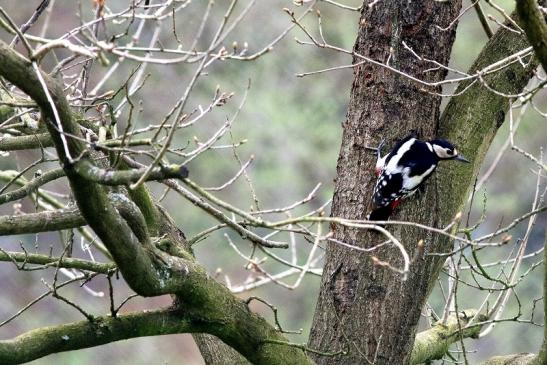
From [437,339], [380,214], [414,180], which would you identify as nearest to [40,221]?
[380,214]

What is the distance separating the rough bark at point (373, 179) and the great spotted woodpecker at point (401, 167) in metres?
0.05

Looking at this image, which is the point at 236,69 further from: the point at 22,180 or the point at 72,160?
the point at 72,160

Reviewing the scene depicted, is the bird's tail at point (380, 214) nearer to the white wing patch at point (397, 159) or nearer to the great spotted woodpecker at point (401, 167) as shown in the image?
the great spotted woodpecker at point (401, 167)

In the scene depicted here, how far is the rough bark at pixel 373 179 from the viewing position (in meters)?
3.27

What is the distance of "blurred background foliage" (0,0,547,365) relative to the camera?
11.0m

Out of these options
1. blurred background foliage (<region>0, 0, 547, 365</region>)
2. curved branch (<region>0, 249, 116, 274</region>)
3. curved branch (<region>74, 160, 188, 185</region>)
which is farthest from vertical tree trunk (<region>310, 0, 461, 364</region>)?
blurred background foliage (<region>0, 0, 547, 365</region>)

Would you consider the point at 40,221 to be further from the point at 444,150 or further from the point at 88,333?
the point at 444,150

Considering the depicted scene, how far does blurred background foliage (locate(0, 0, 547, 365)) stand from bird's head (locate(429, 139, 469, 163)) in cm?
743

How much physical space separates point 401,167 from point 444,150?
22 centimetres

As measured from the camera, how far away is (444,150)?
3.36 m

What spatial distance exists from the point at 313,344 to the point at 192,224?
301 inches

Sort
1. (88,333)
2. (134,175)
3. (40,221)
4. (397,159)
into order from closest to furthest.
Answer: (134,175)
(40,221)
(88,333)
(397,159)

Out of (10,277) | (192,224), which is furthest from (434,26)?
(10,277)

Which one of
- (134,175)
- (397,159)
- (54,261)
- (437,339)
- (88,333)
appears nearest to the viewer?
(134,175)
